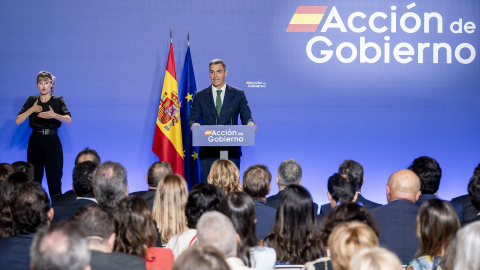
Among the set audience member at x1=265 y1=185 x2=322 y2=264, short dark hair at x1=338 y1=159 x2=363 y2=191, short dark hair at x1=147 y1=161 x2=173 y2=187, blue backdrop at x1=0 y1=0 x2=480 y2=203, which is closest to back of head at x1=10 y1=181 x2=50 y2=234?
audience member at x1=265 y1=185 x2=322 y2=264

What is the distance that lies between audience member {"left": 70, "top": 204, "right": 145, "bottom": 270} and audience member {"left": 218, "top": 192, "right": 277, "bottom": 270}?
1.83 ft

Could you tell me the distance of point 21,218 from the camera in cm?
293

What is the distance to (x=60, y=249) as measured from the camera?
2.01m

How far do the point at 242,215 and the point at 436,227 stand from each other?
97 centimetres

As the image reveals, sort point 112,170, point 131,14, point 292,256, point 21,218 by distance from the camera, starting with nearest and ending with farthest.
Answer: point 21,218, point 292,256, point 112,170, point 131,14

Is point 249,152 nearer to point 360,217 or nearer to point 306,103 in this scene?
point 306,103

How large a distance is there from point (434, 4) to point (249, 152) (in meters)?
3.07

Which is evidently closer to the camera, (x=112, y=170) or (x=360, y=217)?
(x=360, y=217)

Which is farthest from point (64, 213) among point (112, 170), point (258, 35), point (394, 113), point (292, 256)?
point (394, 113)

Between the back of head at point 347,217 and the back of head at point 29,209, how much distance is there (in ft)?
4.77

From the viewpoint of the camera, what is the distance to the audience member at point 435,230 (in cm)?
285

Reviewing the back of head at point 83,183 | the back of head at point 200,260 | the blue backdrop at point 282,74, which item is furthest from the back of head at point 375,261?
the blue backdrop at point 282,74

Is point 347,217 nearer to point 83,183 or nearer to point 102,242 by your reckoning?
point 102,242

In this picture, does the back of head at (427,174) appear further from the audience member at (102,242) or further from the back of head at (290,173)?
the audience member at (102,242)
